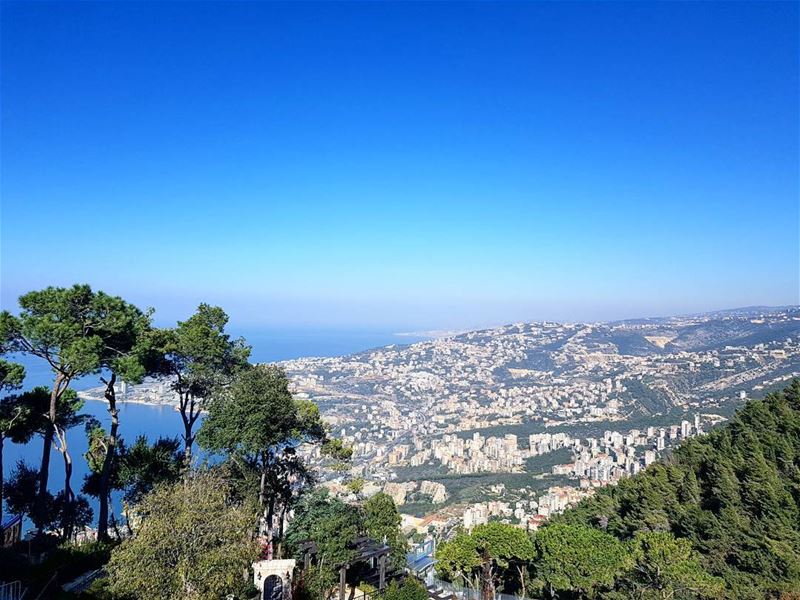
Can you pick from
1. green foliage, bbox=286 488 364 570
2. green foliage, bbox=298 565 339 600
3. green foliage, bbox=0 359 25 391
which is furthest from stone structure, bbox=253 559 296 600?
green foliage, bbox=0 359 25 391

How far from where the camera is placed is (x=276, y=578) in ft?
29.3

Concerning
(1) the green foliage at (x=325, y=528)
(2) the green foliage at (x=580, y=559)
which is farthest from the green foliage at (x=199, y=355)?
(2) the green foliage at (x=580, y=559)

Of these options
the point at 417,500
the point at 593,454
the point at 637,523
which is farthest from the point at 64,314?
the point at 593,454

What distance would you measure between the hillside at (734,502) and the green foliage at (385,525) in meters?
7.89

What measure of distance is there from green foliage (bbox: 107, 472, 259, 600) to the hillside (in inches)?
461

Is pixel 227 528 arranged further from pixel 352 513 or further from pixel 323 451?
pixel 323 451

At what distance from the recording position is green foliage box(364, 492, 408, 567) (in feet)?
38.7

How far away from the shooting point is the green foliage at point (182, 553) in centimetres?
654

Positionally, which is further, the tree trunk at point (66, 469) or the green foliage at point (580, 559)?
the green foliage at point (580, 559)

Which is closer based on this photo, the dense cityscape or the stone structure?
the stone structure

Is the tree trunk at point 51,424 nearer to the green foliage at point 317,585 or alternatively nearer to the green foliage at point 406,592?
the green foliage at point 317,585

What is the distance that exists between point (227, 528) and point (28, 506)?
921 centimetres

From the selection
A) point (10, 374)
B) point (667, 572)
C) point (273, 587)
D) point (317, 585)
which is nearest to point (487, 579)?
point (667, 572)

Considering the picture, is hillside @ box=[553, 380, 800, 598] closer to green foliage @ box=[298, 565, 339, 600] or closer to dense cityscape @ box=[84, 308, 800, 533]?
dense cityscape @ box=[84, 308, 800, 533]
